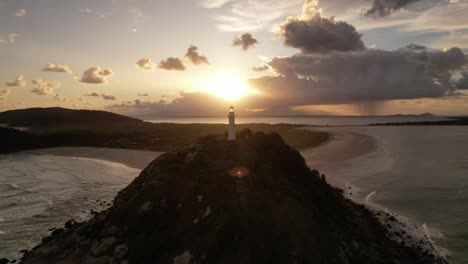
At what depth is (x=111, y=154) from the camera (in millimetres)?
57625

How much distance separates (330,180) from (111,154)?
127 feet

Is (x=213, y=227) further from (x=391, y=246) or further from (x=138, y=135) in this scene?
(x=138, y=135)

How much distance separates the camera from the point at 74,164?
1832 inches

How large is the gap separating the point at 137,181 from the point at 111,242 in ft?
15.6

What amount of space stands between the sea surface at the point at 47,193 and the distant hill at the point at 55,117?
299ft

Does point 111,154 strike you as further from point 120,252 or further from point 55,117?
point 55,117

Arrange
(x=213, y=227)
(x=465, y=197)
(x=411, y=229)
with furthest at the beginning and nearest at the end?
1. (x=465, y=197)
2. (x=411, y=229)
3. (x=213, y=227)

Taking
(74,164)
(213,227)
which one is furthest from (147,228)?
(74,164)

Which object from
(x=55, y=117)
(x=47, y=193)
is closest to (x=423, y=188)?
(x=47, y=193)

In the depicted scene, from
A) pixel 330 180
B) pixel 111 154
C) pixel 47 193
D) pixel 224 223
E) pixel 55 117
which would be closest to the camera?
pixel 224 223

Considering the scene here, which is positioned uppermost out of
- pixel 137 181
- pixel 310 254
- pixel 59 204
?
pixel 137 181

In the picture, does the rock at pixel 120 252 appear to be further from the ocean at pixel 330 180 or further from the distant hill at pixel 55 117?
the distant hill at pixel 55 117

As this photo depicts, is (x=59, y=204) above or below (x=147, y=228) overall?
below

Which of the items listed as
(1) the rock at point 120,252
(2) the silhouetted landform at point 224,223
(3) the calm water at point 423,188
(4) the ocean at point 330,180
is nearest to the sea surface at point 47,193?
(4) the ocean at point 330,180
